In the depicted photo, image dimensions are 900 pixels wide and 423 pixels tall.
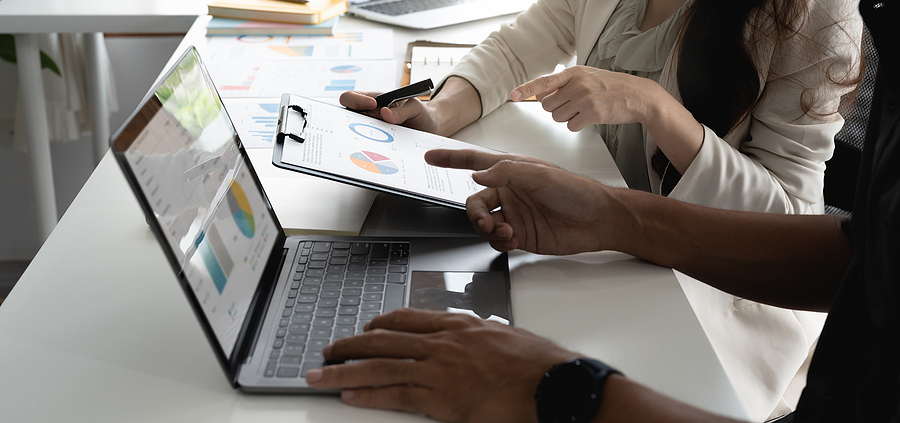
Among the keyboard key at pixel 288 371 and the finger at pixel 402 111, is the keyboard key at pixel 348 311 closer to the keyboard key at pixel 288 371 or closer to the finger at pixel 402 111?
the keyboard key at pixel 288 371

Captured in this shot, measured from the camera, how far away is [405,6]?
163cm

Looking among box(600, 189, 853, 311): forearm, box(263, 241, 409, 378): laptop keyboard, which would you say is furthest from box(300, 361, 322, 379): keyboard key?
box(600, 189, 853, 311): forearm

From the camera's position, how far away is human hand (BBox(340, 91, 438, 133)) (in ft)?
2.87

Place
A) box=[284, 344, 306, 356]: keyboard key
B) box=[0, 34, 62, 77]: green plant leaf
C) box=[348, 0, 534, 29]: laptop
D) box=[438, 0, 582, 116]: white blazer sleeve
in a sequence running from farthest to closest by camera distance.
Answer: box=[0, 34, 62, 77]: green plant leaf, box=[348, 0, 534, 29]: laptop, box=[438, 0, 582, 116]: white blazer sleeve, box=[284, 344, 306, 356]: keyboard key

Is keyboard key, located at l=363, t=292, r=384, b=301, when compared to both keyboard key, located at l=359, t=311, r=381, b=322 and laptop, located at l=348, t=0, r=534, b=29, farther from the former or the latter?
laptop, located at l=348, t=0, r=534, b=29

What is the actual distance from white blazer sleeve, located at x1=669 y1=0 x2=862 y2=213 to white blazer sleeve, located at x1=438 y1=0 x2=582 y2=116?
41cm

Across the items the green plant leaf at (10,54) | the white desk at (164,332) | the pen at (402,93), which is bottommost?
the green plant leaf at (10,54)

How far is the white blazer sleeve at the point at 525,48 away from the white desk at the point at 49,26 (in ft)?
2.73

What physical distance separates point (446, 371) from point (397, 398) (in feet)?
0.14

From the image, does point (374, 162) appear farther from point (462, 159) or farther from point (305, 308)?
point (305, 308)

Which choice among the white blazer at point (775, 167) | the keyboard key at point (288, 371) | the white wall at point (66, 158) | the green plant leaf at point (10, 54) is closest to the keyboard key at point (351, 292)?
the keyboard key at point (288, 371)

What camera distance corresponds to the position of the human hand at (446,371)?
1.51 ft

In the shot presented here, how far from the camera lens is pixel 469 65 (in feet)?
3.67

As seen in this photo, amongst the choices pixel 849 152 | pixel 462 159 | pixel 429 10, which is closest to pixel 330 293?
pixel 462 159
